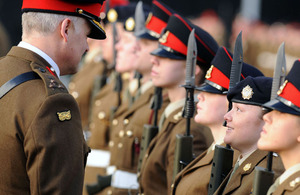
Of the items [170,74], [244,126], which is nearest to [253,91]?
[244,126]

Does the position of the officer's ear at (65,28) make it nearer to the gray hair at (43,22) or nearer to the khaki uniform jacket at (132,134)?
the gray hair at (43,22)

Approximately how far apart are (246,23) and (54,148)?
20.3 metres

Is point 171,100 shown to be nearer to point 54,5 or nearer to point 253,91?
point 253,91

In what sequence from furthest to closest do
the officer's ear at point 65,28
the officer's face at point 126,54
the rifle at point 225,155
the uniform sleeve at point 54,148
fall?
the officer's face at point 126,54 < the rifle at point 225,155 < the officer's ear at point 65,28 < the uniform sleeve at point 54,148

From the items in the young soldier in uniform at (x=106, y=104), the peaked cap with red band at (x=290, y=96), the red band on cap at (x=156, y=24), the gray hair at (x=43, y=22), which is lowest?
the young soldier in uniform at (x=106, y=104)

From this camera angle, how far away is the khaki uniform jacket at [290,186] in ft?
9.56

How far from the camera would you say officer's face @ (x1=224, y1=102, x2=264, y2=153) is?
3607 mm

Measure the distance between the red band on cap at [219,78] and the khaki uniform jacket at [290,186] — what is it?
1.18 metres

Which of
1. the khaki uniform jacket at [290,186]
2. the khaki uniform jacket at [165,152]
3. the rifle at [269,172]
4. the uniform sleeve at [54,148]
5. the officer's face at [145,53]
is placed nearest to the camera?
the uniform sleeve at [54,148]

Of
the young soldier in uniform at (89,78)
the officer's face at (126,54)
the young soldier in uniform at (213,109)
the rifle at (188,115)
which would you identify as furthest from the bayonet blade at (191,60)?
the young soldier in uniform at (89,78)

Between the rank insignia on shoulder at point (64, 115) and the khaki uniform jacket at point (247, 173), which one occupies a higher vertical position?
the rank insignia on shoulder at point (64, 115)

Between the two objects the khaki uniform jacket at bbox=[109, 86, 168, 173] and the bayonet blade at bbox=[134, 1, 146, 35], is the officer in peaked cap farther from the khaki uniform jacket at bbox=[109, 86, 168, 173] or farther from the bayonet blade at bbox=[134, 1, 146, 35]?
the bayonet blade at bbox=[134, 1, 146, 35]

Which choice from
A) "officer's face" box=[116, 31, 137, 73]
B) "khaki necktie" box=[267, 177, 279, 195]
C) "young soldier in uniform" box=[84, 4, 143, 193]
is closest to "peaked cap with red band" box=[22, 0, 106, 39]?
"khaki necktie" box=[267, 177, 279, 195]

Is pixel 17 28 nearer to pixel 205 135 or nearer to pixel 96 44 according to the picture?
pixel 96 44
